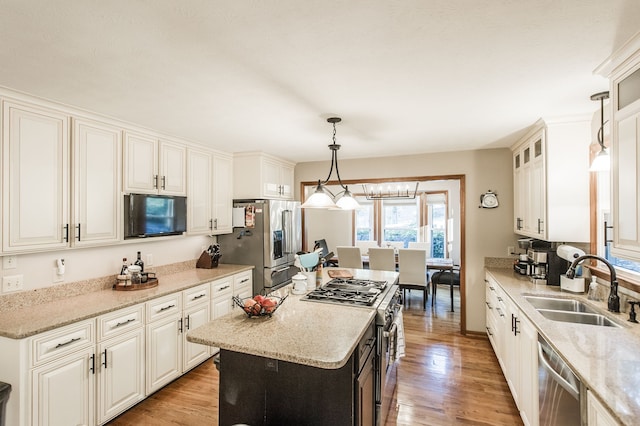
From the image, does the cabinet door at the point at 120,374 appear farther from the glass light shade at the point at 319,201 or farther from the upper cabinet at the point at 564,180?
the upper cabinet at the point at 564,180

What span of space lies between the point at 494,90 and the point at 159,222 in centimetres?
303

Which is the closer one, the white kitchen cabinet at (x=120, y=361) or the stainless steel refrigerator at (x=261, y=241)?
the white kitchen cabinet at (x=120, y=361)

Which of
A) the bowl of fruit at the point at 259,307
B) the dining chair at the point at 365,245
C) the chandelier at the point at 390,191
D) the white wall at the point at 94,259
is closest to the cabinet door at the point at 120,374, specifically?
the white wall at the point at 94,259

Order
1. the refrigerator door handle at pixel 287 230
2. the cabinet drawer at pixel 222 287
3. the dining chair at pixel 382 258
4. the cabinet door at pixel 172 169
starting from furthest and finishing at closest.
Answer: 1. the dining chair at pixel 382 258
2. the refrigerator door handle at pixel 287 230
3. the cabinet drawer at pixel 222 287
4. the cabinet door at pixel 172 169

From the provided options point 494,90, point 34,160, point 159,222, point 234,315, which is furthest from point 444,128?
point 34,160

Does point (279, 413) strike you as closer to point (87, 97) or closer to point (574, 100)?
point (87, 97)

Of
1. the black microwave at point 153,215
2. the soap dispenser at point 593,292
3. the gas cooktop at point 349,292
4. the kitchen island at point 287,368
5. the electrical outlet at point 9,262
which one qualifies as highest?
the black microwave at point 153,215

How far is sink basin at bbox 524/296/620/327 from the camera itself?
2.20 meters

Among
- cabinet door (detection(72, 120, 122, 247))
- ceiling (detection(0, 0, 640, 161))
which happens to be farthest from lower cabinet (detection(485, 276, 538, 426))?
cabinet door (detection(72, 120, 122, 247))

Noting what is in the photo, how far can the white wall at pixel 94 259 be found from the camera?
237cm

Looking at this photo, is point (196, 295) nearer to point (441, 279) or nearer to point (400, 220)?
point (441, 279)

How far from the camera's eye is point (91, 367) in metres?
2.19

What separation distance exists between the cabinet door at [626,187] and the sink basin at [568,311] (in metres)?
0.78

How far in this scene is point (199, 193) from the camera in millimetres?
3662
